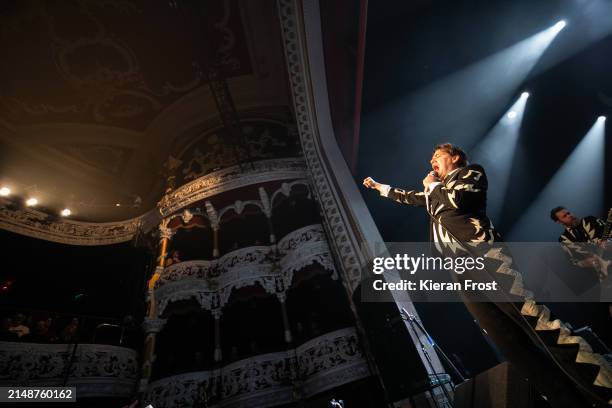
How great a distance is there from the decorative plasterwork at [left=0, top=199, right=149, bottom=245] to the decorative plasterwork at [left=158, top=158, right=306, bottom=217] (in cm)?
244

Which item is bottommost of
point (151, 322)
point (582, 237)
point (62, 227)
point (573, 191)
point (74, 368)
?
point (582, 237)

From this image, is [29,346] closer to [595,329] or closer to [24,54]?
[24,54]

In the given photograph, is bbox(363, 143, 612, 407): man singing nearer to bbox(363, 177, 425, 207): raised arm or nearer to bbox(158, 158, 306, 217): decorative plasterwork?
bbox(363, 177, 425, 207): raised arm

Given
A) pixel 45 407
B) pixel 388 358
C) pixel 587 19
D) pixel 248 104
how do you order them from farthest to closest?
pixel 248 104
pixel 45 407
pixel 587 19
pixel 388 358

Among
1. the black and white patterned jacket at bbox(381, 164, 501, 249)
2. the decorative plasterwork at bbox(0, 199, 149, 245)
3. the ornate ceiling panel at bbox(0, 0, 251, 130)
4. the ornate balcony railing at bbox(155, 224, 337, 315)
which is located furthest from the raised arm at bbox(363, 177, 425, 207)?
the decorative plasterwork at bbox(0, 199, 149, 245)

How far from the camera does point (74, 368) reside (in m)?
6.79

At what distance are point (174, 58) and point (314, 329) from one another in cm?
920

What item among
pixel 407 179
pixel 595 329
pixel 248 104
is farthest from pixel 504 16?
pixel 248 104

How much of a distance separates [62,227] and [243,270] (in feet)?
23.6

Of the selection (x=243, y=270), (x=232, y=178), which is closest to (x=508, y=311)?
(x=243, y=270)

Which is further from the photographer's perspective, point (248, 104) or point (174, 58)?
point (248, 104)

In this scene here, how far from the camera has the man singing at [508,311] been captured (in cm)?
150

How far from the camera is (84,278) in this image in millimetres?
9570

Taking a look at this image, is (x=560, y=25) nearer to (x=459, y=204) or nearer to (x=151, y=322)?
(x=459, y=204)
